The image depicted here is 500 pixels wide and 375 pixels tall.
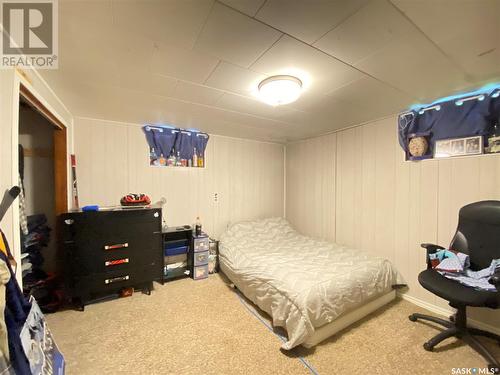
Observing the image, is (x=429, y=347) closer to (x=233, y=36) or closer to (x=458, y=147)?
(x=458, y=147)

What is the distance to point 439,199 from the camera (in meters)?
2.32

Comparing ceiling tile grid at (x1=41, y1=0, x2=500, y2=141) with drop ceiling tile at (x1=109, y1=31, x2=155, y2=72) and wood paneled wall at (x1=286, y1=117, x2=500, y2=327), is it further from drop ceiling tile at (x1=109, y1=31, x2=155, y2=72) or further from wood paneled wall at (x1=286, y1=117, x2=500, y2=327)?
wood paneled wall at (x1=286, y1=117, x2=500, y2=327)

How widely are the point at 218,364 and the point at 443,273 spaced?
2.13 m

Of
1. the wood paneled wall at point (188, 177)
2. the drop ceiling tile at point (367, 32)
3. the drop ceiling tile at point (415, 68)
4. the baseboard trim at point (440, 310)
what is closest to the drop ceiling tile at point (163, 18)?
the drop ceiling tile at point (367, 32)

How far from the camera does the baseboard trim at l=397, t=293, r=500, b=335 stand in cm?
200

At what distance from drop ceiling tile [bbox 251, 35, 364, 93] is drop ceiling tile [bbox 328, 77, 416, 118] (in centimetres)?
15

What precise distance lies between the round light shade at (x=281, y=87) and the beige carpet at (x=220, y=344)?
7.27 ft

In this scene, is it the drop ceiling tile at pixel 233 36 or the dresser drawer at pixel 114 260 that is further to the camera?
the dresser drawer at pixel 114 260

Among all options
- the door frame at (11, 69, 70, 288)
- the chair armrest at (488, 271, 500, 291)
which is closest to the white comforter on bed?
the chair armrest at (488, 271, 500, 291)

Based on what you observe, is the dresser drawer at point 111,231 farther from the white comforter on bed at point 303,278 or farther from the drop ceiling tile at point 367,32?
the drop ceiling tile at point 367,32

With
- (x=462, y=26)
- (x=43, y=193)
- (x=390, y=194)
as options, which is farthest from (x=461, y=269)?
(x=43, y=193)

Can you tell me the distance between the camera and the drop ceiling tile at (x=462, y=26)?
3.44 ft

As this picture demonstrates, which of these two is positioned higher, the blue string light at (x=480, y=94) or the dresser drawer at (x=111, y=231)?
the blue string light at (x=480, y=94)
